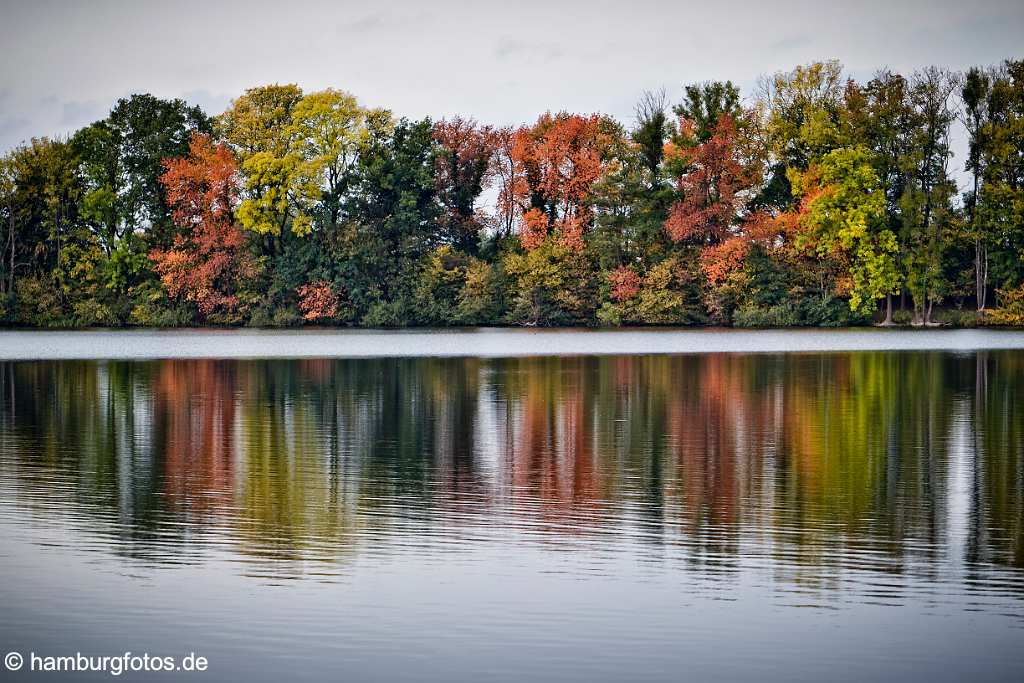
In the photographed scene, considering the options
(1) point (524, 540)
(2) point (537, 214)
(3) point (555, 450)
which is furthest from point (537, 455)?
(2) point (537, 214)

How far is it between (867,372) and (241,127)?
42169mm

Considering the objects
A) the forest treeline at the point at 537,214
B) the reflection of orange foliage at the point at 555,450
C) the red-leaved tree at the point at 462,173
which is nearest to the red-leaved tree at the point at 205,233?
the forest treeline at the point at 537,214

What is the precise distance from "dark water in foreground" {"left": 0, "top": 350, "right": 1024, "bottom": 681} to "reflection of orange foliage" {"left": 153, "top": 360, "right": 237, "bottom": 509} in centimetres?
9

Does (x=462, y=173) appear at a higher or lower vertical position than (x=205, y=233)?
higher

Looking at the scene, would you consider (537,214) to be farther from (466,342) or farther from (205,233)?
(205,233)

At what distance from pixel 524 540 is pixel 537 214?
55735mm

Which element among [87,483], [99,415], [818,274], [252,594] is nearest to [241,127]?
[818,274]

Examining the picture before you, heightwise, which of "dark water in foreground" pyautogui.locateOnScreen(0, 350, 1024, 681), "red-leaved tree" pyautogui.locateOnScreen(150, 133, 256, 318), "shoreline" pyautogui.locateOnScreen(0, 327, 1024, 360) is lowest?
"dark water in foreground" pyautogui.locateOnScreen(0, 350, 1024, 681)

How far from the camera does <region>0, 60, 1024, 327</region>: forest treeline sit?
63719 mm

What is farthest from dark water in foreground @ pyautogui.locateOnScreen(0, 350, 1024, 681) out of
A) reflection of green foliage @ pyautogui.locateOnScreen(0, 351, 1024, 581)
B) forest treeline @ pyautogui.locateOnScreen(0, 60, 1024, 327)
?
forest treeline @ pyautogui.locateOnScreen(0, 60, 1024, 327)

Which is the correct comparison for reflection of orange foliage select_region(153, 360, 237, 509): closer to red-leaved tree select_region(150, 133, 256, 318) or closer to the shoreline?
the shoreline

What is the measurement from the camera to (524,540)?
42.4 ft

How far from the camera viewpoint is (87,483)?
16297 mm

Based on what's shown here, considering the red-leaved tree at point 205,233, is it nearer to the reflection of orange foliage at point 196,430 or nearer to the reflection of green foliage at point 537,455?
the reflection of orange foliage at point 196,430
